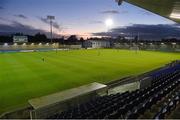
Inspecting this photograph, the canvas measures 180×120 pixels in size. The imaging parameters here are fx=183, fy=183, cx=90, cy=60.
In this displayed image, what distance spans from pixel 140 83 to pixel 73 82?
16.7 ft

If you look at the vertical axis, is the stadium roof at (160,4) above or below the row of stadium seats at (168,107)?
above

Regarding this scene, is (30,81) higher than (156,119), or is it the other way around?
(156,119)

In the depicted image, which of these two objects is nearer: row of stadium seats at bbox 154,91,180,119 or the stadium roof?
row of stadium seats at bbox 154,91,180,119

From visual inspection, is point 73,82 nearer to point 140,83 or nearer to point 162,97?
point 140,83

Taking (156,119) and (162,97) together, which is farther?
(162,97)

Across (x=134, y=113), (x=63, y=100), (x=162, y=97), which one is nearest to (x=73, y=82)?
(x=63, y=100)

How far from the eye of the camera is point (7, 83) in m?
13.8

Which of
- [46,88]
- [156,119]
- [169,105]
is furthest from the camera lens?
[46,88]

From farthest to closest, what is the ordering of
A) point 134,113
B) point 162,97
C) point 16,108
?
1. point 16,108
2. point 162,97
3. point 134,113

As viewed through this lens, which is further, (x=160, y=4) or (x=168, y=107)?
(x=160, y=4)

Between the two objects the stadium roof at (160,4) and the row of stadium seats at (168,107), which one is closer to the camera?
the row of stadium seats at (168,107)

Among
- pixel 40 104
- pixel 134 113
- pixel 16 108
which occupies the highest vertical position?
pixel 134 113

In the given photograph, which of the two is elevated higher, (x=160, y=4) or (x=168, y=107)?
(x=160, y=4)

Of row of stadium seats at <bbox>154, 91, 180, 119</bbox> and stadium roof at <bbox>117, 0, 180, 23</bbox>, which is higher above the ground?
stadium roof at <bbox>117, 0, 180, 23</bbox>
